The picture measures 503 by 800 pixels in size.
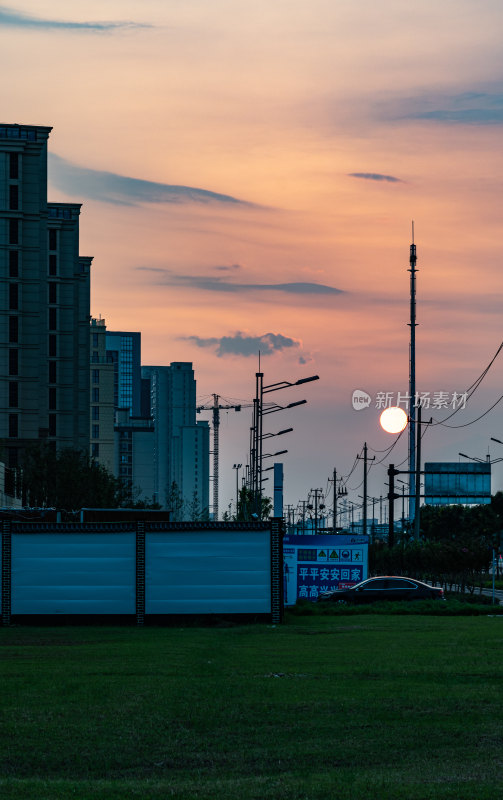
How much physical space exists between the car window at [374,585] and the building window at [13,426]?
7831cm

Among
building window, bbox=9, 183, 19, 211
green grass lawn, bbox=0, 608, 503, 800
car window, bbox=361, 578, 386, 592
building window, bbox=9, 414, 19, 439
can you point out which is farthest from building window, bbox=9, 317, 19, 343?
green grass lawn, bbox=0, 608, 503, 800

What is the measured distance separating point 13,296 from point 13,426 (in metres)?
13.4

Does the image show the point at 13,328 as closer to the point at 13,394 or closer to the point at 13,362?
the point at 13,362

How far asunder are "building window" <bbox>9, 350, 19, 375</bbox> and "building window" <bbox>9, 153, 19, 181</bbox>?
18244 millimetres

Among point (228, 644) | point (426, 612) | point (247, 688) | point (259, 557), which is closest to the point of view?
point (247, 688)

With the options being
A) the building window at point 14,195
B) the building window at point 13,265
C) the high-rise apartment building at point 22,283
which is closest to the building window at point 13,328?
the high-rise apartment building at point 22,283

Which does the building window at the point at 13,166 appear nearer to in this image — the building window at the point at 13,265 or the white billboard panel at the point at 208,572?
the building window at the point at 13,265

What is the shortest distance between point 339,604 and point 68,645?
16.4 meters

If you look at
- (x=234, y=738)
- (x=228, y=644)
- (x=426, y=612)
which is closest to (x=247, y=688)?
(x=234, y=738)

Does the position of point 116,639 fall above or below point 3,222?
below

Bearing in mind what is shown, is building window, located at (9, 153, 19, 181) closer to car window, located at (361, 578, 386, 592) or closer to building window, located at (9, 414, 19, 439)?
building window, located at (9, 414, 19, 439)

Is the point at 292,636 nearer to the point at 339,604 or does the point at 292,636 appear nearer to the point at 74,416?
the point at 339,604

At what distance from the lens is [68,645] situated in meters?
27.3

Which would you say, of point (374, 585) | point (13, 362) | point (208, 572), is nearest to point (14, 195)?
point (13, 362)
